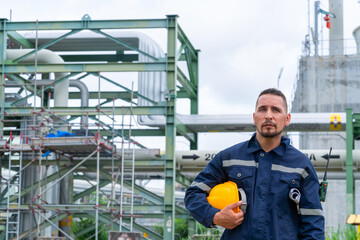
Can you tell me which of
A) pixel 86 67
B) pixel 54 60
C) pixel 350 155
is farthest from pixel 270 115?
pixel 54 60

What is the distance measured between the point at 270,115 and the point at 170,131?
18.0 meters

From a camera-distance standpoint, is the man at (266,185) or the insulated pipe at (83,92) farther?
the insulated pipe at (83,92)

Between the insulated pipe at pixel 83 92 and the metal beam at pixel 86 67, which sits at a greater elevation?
the metal beam at pixel 86 67

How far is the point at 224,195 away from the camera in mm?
3604

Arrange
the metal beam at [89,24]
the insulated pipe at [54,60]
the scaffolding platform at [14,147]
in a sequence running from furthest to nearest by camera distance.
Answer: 1. the insulated pipe at [54,60]
2. the metal beam at [89,24]
3. the scaffolding platform at [14,147]

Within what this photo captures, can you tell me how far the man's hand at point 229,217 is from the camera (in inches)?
138

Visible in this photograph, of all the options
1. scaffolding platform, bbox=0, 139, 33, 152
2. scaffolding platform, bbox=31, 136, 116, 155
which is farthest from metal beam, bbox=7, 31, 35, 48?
scaffolding platform, bbox=31, 136, 116, 155

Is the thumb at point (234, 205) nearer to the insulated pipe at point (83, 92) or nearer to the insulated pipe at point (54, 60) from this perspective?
the insulated pipe at point (54, 60)

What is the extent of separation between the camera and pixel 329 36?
37250 millimetres

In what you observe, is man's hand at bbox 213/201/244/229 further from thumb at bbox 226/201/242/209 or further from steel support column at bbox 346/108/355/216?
steel support column at bbox 346/108/355/216

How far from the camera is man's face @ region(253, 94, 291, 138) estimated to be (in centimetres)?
365

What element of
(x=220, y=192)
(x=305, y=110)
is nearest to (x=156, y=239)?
(x=305, y=110)

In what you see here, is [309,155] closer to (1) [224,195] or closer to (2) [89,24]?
(2) [89,24]

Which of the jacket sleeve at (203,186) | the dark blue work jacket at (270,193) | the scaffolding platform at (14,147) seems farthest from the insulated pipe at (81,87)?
the dark blue work jacket at (270,193)
